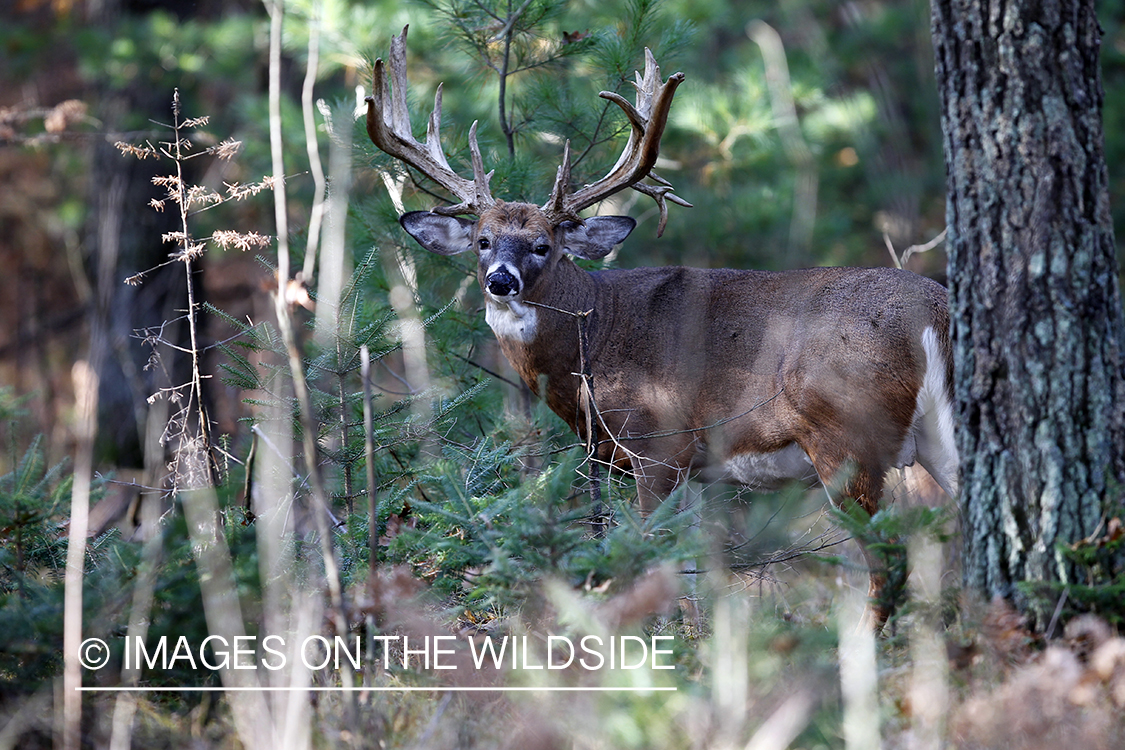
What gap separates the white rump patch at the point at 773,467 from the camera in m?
5.26

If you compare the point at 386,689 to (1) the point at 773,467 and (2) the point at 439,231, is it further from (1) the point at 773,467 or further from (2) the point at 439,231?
(2) the point at 439,231

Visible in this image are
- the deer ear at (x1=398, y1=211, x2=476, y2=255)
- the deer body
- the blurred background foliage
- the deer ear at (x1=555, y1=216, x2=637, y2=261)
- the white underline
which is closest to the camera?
the white underline

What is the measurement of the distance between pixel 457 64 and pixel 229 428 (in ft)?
15.2

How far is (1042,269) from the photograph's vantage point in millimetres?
3146

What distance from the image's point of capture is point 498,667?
3.30m

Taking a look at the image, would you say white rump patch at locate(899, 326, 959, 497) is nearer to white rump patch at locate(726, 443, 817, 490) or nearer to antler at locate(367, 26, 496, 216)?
white rump patch at locate(726, 443, 817, 490)

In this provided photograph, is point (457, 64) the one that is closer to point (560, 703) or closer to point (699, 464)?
point (699, 464)

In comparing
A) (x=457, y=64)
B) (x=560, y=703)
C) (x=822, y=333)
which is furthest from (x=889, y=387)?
(x=457, y=64)

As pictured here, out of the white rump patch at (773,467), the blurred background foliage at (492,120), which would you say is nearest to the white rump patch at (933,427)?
the white rump patch at (773,467)

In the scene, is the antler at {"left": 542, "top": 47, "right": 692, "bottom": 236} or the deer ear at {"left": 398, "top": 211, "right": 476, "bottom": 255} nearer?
the antler at {"left": 542, "top": 47, "right": 692, "bottom": 236}

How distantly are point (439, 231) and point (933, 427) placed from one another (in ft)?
8.84

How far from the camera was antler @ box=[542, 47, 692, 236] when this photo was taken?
16.9ft

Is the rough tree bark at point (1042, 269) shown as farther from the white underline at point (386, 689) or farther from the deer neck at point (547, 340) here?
the deer neck at point (547, 340)

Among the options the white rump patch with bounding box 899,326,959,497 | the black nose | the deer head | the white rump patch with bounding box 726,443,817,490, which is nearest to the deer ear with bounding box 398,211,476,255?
the deer head
